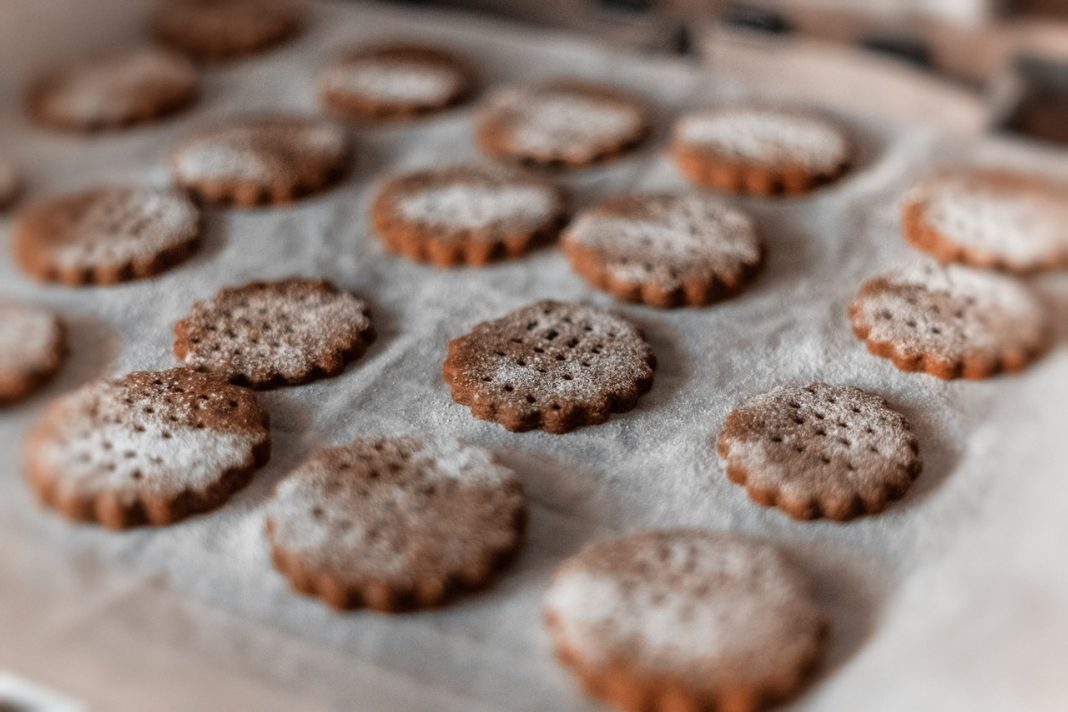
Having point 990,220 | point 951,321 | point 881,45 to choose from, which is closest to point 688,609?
point 951,321

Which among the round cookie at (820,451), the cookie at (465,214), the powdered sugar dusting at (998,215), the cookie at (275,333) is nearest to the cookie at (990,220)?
the powdered sugar dusting at (998,215)

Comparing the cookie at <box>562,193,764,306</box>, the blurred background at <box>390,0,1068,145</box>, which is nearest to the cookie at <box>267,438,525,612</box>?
the cookie at <box>562,193,764,306</box>

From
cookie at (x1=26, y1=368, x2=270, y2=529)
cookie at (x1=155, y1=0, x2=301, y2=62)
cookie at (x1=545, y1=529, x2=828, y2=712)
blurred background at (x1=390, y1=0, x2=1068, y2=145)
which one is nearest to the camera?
cookie at (x1=545, y1=529, x2=828, y2=712)

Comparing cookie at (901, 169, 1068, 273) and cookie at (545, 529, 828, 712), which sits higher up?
cookie at (901, 169, 1068, 273)

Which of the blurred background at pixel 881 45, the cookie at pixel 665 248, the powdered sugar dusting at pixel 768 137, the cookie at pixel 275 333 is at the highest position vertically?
the powdered sugar dusting at pixel 768 137

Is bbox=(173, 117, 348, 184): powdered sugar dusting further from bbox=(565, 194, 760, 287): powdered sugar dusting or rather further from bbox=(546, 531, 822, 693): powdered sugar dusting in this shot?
bbox=(546, 531, 822, 693): powdered sugar dusting

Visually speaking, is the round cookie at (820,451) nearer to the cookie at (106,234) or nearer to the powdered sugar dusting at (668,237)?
the powdered sugar dusting at (668,237)

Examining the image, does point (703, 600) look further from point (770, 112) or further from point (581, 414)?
point (770, 112)
